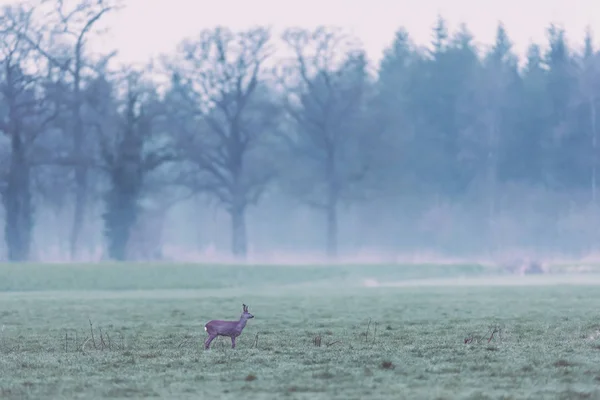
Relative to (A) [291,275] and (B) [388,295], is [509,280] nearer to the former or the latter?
(A) [291,275]

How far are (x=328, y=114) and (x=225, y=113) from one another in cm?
609

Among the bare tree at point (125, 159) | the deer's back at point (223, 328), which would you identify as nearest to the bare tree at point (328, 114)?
the bare tree at point (125, 159)

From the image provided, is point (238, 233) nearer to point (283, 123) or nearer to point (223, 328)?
point (283, 123)

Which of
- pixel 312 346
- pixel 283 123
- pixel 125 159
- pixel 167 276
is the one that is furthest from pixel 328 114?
pixel 312 346

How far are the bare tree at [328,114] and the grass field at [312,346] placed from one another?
2861 centimetres

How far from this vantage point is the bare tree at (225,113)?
67.6m

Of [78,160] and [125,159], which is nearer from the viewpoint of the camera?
[78,160]

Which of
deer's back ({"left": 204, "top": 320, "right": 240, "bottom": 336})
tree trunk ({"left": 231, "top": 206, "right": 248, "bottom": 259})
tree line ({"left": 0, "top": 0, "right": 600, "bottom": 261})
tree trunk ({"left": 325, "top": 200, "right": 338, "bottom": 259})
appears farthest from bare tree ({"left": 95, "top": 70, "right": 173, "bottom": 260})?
deer's back ({"left": 204, "top": 320, "right": 240, "bottom": 336})

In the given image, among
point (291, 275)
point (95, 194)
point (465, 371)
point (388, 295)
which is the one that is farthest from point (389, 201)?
point (465, 371)

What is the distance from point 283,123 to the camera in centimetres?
7725

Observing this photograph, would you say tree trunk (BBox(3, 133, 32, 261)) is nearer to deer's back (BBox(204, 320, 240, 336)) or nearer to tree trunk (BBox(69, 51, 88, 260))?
tree trunk (BBox(69, 51, 88, 260))

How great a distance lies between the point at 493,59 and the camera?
292 ft

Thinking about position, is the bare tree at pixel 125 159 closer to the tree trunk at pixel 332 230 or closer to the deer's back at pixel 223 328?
the tree trunk at pixel 332 230

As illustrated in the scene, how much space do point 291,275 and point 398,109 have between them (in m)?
23.5
